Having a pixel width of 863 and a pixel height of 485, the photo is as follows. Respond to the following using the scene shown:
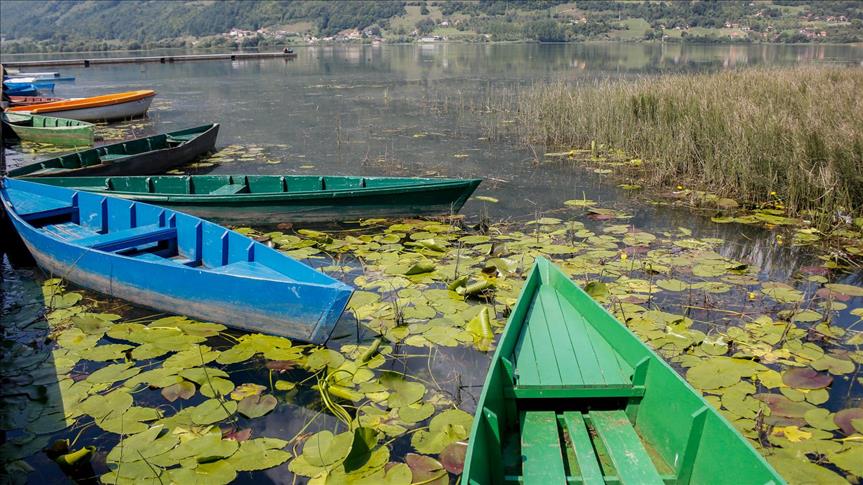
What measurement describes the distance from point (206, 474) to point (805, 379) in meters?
4.20

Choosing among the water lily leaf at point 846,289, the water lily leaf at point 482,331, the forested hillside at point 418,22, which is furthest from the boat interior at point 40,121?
the forested hillside at point 418,22

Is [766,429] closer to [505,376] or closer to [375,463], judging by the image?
[505,376]

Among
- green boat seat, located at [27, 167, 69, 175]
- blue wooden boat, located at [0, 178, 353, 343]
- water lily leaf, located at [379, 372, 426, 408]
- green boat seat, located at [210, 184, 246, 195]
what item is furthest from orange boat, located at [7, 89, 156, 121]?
water lily leaf, located at [379, 372, 426, 408]

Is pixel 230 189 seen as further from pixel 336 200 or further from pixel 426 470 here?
pixel 426 470

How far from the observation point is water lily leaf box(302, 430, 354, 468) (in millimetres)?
3830

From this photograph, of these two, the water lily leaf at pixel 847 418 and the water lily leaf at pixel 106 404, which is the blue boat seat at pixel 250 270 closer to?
the water lily leaf at pixel 106 404

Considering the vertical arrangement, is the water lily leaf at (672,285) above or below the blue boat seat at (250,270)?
below

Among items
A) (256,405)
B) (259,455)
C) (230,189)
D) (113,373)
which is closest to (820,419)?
(259,455)

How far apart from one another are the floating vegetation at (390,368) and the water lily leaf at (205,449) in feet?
0.04

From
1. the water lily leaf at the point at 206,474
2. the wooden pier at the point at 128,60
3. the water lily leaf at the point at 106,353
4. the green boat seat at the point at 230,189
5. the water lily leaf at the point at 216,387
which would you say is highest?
the wooden pier at the point at 128,60

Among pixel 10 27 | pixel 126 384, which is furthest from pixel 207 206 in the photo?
pixel 10 27

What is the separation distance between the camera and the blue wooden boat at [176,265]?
199 inches

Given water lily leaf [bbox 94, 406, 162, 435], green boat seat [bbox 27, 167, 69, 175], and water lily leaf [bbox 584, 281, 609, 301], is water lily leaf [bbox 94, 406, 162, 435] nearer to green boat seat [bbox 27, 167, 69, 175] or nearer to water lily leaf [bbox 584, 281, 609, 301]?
water lily leaf [bbox 584, 281, 609, 301]

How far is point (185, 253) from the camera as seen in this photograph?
6891mm
